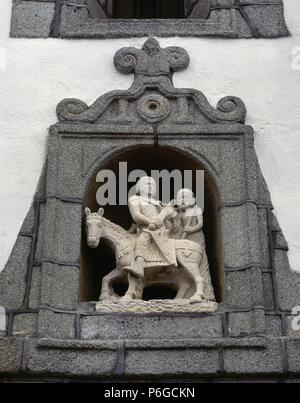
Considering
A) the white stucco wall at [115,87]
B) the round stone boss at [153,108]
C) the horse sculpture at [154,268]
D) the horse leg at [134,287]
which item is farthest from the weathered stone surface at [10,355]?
the round stone boss at [153,108]

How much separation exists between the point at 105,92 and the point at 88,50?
1.46 ft

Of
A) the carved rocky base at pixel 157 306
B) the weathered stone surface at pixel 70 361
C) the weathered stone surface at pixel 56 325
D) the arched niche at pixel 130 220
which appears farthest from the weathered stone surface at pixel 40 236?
the weathered stone surface at pixel 70 361

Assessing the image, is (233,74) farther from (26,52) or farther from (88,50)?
(26,52)

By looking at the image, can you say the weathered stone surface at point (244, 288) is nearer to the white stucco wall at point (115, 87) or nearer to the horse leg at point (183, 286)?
the horse leg at point (183, 286)

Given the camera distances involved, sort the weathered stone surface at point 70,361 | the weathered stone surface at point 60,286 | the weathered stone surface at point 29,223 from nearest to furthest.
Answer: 1. the weathered stone surface at point 70,361
2. the weathered stone surface at point 60,286
3. the weathered stone surface at point 29,223

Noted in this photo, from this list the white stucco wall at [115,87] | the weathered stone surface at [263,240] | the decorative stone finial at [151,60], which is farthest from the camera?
the decorative stone finial at [151,60]

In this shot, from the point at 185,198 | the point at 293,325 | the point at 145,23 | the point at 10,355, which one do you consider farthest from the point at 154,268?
the point at 145,23

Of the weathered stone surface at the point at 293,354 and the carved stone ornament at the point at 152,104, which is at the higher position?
the carved stone ornament at the point at 152,104

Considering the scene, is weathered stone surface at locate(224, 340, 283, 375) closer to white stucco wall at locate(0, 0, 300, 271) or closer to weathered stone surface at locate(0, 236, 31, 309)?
white stucco wall at locate(0, 0, 300, 271)

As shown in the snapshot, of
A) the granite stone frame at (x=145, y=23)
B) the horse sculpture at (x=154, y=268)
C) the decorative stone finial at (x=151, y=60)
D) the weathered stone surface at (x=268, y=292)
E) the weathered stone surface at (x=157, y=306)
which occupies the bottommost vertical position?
the weathered stone surface at (x=157, y=306)

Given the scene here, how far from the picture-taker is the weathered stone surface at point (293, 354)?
19.0 feet

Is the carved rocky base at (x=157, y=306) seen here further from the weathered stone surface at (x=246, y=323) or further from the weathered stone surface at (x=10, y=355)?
the weathered stone surface at (x=10, y=355)

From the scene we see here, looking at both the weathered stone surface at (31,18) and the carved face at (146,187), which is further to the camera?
the weathered stone surface at (31,18)

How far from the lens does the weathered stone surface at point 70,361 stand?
5.74 m
